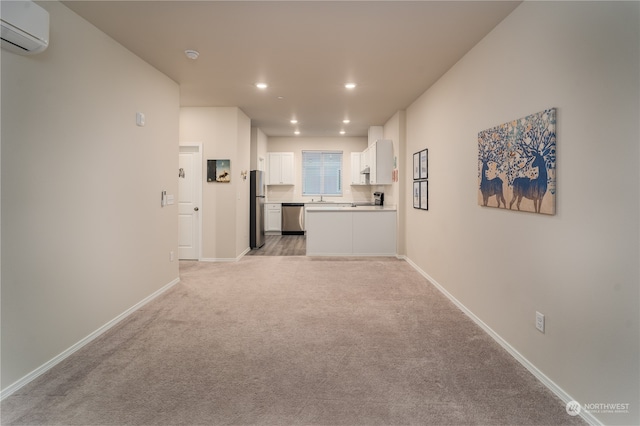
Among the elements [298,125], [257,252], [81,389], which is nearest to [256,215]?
[257,252]

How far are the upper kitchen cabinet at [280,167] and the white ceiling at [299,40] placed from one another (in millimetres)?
3945

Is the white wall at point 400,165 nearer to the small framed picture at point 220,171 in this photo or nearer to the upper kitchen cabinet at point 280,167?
the small framed picture at point 220,171

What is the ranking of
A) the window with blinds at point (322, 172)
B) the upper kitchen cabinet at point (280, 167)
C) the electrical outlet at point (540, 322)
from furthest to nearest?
the window with blinds at point (322, 172) → the upper kitchen cabinet at point (280, 167) → the electrical outlet at point (540, 322)

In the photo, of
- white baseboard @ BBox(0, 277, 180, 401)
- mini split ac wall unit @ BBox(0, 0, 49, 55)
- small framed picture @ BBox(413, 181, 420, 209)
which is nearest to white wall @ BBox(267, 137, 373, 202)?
small framed picture @ BBox(413, 181, 420, 209)

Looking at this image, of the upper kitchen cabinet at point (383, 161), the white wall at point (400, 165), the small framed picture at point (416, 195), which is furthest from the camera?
the upper kitchen cabinet at point (383, 161)

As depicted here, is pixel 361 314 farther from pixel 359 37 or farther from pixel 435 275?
pixel 359 37

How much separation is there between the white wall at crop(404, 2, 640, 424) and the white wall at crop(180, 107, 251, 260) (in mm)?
3792

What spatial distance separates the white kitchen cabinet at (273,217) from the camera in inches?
352

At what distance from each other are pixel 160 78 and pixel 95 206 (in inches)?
72.8

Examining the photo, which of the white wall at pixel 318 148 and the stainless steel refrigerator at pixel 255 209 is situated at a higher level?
the white wall at pixel 318 148

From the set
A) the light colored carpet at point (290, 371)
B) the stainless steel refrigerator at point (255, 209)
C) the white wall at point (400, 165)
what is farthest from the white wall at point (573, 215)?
the stainless steel refrigerator at point (255, 209)

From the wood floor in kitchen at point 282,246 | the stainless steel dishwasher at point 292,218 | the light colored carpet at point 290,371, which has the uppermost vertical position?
the stainless steel dishwasher at point 292,218

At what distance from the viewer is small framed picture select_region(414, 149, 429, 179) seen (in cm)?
460

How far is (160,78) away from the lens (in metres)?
3.82
